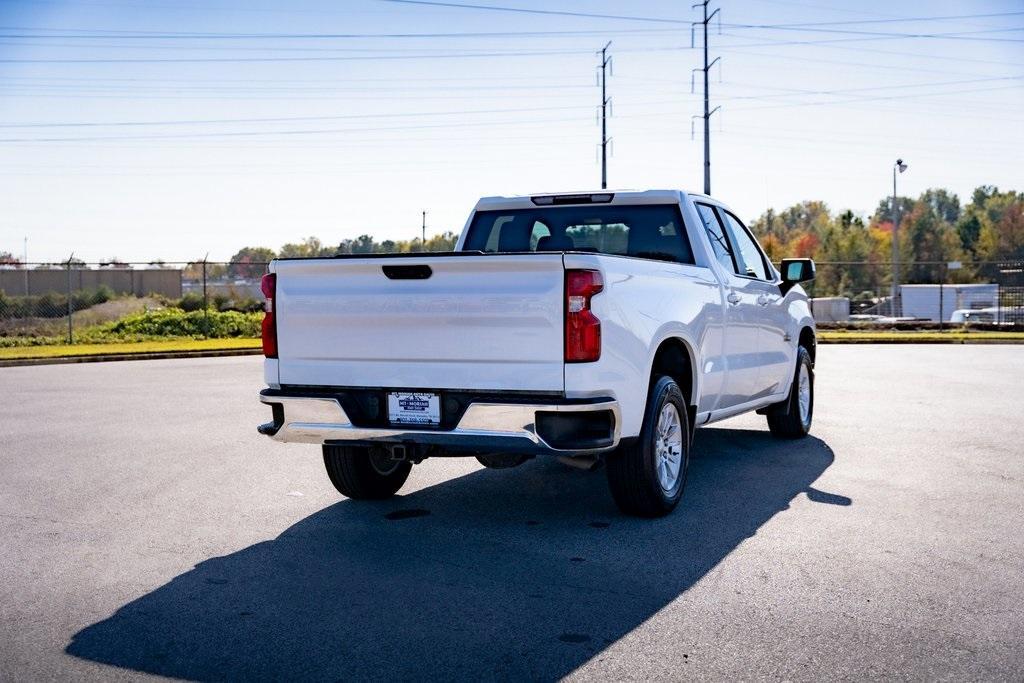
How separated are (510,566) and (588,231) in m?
3.49

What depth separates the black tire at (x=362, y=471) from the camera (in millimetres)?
7422

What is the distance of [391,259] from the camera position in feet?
20.9

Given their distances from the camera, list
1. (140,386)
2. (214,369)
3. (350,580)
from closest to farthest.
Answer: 1. (350,580)
2. (140,386)
3. (214,369)

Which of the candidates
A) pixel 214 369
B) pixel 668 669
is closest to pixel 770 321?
pixel 668 669

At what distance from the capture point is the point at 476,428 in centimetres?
621

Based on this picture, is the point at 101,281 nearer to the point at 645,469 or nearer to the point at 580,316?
the point at 645,469

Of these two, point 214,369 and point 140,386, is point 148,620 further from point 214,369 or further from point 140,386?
point 214,369

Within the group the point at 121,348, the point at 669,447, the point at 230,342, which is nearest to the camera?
the point at 669,447

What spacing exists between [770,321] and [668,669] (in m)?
5.85

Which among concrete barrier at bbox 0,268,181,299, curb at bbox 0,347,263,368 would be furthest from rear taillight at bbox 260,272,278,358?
concrete barrier at bbox 0,268,181,299

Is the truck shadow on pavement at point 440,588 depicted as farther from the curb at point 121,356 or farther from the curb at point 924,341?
the curb at point 924,341

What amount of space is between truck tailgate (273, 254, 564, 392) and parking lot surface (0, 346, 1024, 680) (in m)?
0.99

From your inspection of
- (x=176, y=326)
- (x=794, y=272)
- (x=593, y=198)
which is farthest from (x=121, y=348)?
(x=593, y=198)

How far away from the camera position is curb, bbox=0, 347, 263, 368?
22609mm
